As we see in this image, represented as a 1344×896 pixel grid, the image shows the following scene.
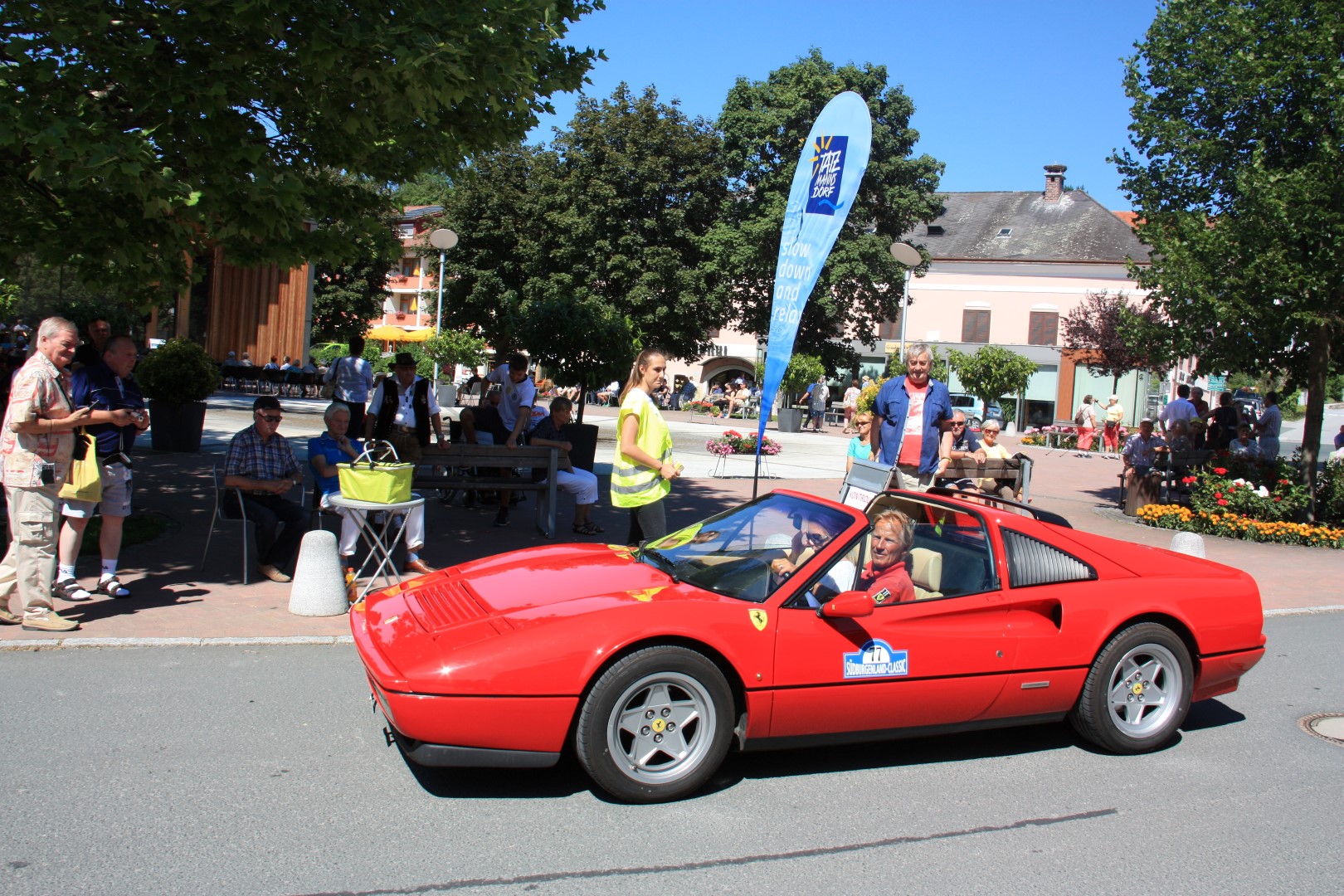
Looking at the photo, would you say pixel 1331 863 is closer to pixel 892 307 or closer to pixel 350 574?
pixel 350 574

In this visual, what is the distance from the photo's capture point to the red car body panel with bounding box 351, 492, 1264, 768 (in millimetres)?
4062

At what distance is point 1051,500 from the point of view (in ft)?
56.3

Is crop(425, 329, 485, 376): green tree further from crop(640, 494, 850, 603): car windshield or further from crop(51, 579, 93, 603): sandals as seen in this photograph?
crop(640, 494, 850, 603): car windshield

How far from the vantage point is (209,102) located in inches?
289

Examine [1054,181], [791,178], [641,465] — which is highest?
[1054,181]

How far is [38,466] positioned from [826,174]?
5.97 m

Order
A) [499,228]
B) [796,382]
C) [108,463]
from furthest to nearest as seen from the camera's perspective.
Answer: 1. [499,228]
2. [796,382]
3. [108,463]

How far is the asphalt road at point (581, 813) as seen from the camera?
366 cm

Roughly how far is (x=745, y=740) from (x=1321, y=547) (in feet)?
38.5

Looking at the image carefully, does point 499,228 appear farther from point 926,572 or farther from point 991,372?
point 926,572

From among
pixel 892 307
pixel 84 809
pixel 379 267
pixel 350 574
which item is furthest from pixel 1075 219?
pixel 84 809

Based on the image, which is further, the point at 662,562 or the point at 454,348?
the point at 454,348

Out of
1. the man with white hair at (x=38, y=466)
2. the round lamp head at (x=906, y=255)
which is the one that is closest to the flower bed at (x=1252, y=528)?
the round lamp head at (x=906, y=255)

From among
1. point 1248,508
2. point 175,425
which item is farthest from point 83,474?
point 1248,508
